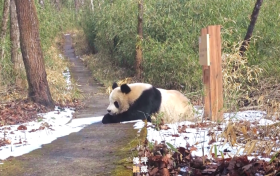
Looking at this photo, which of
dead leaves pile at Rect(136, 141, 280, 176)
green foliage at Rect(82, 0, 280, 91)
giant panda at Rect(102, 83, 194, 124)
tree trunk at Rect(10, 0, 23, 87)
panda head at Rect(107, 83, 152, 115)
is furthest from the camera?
tree trunk at Rect(10, 0, 23, 87)

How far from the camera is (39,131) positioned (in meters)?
5.81

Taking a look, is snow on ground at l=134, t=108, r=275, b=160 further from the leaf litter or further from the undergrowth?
the undergrowth

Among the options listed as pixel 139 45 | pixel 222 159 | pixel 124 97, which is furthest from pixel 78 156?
pixel 139 45

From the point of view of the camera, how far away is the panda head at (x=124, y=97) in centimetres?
629

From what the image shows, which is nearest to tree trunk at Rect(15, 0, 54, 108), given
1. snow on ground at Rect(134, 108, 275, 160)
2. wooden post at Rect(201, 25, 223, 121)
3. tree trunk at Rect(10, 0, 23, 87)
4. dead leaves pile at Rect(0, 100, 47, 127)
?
dead leaves pile at Rect(0, 100, 47, 127)

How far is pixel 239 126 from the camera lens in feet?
14.5

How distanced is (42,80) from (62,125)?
189cm

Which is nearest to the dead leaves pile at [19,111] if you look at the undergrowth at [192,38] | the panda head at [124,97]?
the panda head at [124,97]

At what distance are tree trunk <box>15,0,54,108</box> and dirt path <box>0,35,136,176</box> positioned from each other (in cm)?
243

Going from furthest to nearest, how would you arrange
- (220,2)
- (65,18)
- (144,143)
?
1. (65,18)
2. (220,2)
3. (144,143)

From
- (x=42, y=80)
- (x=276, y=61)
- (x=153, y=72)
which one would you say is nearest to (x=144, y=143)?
(x=42, y=80)

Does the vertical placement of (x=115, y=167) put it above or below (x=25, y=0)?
below

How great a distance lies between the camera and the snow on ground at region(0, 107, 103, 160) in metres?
4.55

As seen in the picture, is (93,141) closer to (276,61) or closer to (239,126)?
(239,126)
